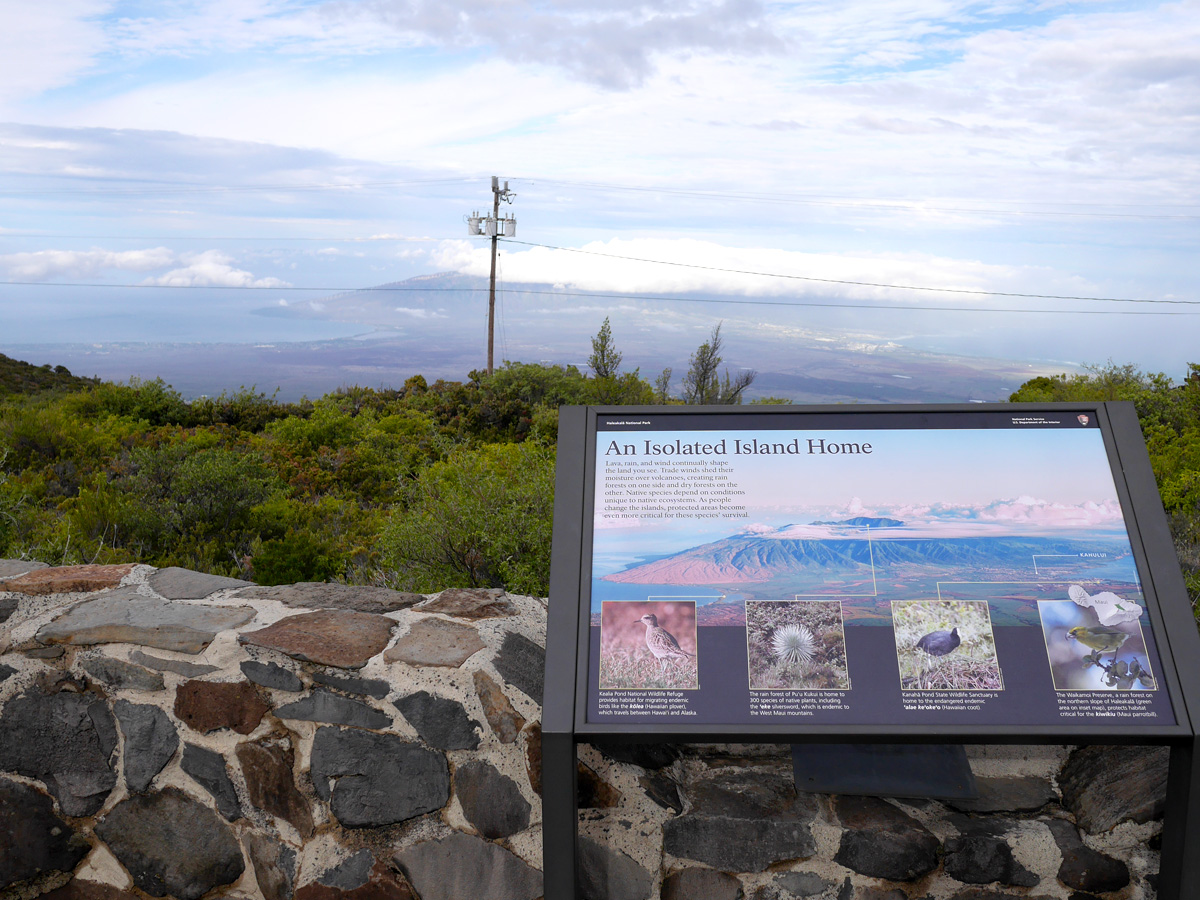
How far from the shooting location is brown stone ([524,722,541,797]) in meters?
1.88

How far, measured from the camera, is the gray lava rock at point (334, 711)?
1918mm

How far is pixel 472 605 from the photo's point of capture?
229 centimetres

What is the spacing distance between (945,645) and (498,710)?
97 centimetres

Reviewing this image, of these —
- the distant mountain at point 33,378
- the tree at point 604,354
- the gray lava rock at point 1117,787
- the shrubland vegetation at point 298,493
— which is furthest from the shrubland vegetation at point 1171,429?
the distant mountain at point 33,378

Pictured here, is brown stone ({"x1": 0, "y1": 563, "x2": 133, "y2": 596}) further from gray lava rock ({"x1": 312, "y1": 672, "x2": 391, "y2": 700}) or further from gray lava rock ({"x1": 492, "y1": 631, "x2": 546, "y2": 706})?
gray lava rock ({"x1": 492, "y1": 631, "x2": 546, "y2": 706})

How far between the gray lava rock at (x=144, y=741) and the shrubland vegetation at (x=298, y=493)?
4.58ft

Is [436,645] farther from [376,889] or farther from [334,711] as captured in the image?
[376,889]

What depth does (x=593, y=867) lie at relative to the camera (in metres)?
1.87

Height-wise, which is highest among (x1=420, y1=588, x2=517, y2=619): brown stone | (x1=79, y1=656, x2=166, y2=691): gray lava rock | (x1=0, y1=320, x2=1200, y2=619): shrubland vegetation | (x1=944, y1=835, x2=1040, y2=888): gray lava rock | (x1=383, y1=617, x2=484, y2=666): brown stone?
(x1=0, y1=320, x2=1200, y2=619): shrubland vegetation

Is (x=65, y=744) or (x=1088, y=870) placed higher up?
(x=65, y=744)

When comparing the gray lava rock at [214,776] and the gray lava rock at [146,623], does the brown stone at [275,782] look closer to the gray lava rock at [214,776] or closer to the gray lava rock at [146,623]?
the gray lava rock at [214,776]

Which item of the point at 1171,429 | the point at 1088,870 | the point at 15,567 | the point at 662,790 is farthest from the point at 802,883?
the point at 1171,429

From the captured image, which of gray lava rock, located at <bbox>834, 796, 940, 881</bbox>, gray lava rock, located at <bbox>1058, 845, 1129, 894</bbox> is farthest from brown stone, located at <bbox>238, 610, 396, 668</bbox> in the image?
gray lava rock, located at <bbox>1058, 845, 1129, 894</bbox>

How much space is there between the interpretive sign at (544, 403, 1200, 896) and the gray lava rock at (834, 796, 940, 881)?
1.23ft
